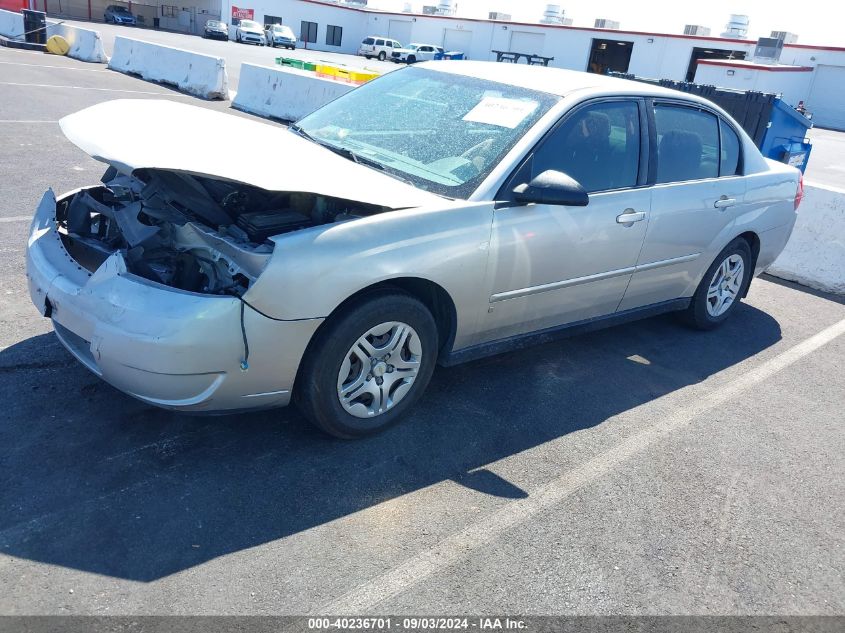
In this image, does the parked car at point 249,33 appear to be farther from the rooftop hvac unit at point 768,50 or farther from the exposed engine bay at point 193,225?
the exposed engine bay at point 193,225

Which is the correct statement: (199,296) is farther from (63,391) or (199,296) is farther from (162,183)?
(63,391)

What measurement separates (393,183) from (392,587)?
196 centimetres

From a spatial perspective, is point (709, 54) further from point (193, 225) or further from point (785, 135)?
point (193, 225)

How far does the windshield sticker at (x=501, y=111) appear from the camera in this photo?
12.9 ft

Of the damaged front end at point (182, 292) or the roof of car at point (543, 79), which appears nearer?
the damaged front end at point (182, 292)

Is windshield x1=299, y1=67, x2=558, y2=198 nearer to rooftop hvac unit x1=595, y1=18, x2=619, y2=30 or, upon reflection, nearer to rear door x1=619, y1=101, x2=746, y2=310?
rear door x1=619, y1=101, x2=746, y2=310

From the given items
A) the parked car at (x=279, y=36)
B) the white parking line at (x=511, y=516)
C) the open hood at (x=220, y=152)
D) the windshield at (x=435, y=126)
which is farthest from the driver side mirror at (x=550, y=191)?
the parked car at (x=279, y=36)

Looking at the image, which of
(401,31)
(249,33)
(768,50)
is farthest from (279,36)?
(768,50)

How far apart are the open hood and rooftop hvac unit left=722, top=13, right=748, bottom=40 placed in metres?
46.1

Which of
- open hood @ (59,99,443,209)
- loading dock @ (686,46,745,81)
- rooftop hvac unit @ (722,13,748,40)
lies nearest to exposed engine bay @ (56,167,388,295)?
open hood @ (59,99,443,209)

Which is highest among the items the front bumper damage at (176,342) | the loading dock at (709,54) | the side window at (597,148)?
the loading dock at (709,54)

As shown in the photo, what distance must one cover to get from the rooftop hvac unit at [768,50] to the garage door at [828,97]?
7.04 metres

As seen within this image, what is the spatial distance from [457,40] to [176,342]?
57.7 meters

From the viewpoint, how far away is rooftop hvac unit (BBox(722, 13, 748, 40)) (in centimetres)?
4284
